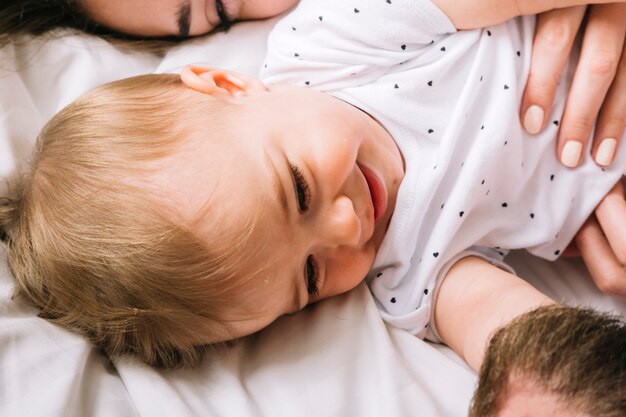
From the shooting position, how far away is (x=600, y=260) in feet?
3.18

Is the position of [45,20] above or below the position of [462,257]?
above

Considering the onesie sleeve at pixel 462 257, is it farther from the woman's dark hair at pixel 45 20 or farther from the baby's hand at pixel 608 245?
the woman's dark hair at pixel 45 20

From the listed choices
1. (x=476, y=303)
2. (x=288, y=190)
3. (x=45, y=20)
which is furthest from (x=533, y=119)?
(x=45, y=20)

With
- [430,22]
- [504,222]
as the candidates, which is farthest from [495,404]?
[430,22]

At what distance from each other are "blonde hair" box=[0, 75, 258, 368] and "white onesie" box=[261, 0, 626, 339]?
0.28m

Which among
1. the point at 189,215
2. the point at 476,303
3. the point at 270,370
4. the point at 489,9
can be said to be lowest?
the point at 270,370

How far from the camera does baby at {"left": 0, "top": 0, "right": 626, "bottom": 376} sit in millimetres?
807

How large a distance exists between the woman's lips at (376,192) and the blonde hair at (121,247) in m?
0.23

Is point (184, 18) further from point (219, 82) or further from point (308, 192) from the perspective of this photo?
point (308, 192)

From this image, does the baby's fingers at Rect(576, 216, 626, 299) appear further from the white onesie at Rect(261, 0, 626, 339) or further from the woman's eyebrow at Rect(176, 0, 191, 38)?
the woman's eyebrow at Rect(176, 0, 191, 38)

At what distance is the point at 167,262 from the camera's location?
→ 31.3 inches

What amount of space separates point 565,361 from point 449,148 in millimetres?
483

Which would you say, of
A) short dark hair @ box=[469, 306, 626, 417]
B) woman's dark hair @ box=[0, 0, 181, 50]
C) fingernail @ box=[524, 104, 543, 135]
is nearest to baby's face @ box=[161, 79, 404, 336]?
fingernail @ box=[524, 104, 543, 135]

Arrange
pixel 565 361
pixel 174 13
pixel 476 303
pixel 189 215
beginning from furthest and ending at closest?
pixel 174 13
pixel 476 303
pixel 189 215
pixel 565 361
